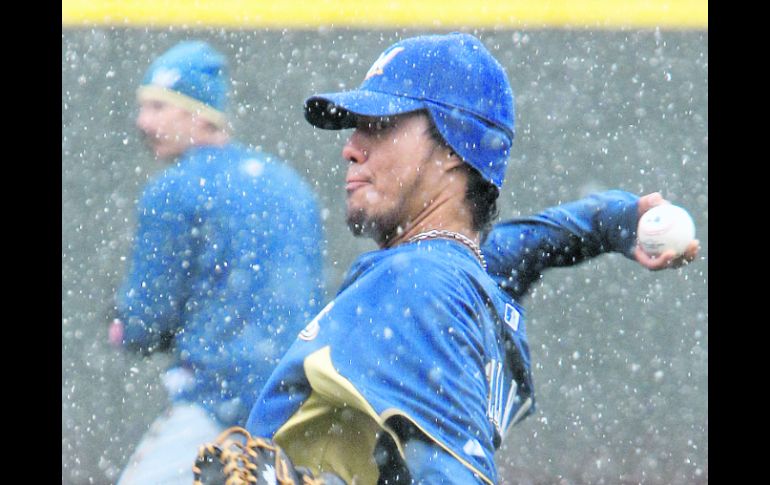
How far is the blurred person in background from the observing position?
2822mm

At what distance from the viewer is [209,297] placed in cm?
285

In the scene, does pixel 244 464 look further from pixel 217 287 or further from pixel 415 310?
pixel 217 287

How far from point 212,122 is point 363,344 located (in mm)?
1504

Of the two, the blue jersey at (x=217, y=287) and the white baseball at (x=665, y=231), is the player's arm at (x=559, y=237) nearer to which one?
the white baseball at (x=665, y=231)

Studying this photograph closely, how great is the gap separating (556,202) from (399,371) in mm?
3144

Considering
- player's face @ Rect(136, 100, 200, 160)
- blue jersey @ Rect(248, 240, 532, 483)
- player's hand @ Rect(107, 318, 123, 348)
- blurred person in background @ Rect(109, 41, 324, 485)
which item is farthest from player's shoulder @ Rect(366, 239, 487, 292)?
player's face @ Rect(136, 100, 200, 160)

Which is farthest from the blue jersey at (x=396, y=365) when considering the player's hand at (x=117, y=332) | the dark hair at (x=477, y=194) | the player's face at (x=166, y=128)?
the player's face at (x=166, y=128)

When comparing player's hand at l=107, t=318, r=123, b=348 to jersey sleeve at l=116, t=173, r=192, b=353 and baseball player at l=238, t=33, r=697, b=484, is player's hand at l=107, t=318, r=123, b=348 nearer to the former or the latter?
jersey sleeve at l=116, t=173, r=192, b=353

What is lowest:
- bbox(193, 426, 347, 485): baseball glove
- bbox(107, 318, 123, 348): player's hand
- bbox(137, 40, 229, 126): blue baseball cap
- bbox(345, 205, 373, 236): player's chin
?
bbox(107, 318, 123, 348): player's hand

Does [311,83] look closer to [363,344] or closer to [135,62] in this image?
Answer: [135,62]

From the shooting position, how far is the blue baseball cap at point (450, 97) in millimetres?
1943

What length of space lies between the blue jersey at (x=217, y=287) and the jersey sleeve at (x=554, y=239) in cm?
69

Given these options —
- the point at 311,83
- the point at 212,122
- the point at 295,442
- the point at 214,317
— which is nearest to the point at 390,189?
the point at 295,442

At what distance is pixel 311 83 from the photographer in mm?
4863
